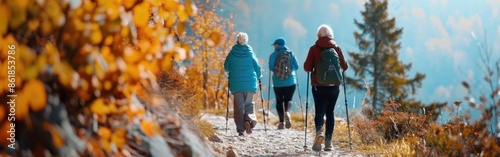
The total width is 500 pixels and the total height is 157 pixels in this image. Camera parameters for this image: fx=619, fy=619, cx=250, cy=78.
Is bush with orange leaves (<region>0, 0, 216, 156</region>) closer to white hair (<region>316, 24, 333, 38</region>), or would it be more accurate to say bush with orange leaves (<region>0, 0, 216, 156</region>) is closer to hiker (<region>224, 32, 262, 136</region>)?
white hair (<region>316, 24, 333, 38</region>)

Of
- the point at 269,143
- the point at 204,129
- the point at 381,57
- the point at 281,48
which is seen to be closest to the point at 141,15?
the point at 269,143

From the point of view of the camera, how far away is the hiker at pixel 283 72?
1247cm

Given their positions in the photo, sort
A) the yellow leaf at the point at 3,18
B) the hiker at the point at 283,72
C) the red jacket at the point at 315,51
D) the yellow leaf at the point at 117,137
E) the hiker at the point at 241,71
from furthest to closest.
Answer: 1. the hiker at the point at 283,72
2. the hiker at the point at 241,71
3. the red jacket at the point at 315,51
4. the yellow leaf at the point at 117,137
5. the yellow leaf at the point at 3,18

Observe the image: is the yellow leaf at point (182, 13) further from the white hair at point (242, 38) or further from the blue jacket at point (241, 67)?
the blue jacket at point (241, 67)

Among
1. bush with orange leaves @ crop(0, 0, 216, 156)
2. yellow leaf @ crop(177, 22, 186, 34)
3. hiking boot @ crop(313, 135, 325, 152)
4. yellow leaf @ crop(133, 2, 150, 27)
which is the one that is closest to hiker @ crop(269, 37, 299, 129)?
hiking boot @ crop(313, 135, 325, 152)

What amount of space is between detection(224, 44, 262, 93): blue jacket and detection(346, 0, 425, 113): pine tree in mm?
24087

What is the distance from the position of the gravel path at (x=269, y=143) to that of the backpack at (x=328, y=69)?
1.04m

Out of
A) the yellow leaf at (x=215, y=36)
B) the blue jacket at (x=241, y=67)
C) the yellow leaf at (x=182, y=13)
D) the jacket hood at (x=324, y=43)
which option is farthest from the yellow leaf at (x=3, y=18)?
the blue jacket at (x=241, y=67)

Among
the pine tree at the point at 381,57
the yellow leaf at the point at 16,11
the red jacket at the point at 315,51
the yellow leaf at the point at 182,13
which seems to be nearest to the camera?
the yellow leaf at the point at 16,11

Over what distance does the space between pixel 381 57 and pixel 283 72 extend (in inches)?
956

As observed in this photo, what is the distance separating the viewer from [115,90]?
312cm

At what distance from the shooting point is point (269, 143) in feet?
34.3

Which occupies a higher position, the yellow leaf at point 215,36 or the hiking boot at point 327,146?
the yellow leaf at point 215,36

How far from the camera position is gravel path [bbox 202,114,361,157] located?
8909 millimetres
